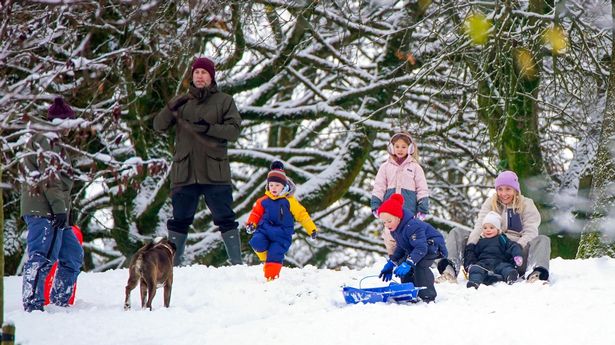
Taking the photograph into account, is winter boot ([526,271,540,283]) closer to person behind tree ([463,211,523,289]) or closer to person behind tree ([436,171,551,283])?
person behind tree ([463,211,523,289])

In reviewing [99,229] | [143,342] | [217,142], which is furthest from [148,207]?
[143,342]

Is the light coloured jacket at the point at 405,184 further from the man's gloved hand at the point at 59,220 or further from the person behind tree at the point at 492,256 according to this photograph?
the man's gloved hand at the point at 59,220

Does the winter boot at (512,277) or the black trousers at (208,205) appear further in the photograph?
the black trousers at (208,205)

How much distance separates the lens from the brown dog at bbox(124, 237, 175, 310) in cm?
730

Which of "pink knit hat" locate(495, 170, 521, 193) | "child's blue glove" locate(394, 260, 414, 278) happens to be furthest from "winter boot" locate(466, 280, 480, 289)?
"pink knit hat" locate(495, 170, 521, 193)

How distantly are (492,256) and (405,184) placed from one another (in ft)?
4.02

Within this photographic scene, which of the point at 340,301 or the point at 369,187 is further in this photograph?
the point at 369,187

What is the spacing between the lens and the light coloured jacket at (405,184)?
9.42 metres

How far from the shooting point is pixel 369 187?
2198cm

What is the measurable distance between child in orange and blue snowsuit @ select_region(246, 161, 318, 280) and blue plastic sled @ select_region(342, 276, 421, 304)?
1.40 meters

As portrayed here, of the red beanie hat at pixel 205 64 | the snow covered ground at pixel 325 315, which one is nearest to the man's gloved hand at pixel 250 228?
the snow covered ground at pixel 325 315

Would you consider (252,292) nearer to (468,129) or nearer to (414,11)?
(414,11)

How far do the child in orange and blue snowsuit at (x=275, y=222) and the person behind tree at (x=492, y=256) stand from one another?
1.56 meters

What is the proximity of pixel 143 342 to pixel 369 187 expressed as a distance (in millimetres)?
16102
